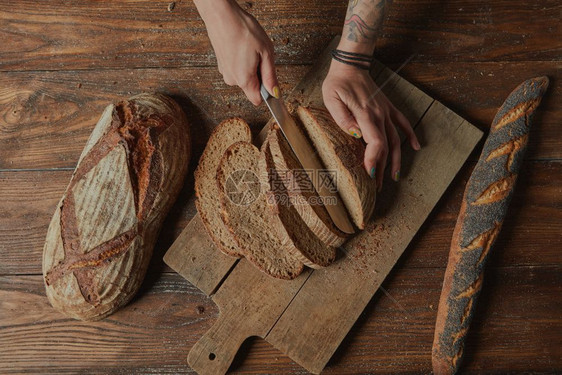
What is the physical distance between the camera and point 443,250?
215 cm

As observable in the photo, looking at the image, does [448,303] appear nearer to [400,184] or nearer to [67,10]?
[400,184]

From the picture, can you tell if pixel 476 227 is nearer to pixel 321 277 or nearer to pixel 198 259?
pixel 321 277

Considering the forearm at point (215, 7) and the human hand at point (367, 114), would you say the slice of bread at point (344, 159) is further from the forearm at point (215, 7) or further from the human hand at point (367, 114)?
the forearm at point (215, 7)

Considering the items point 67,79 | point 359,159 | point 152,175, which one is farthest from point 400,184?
point 67,79

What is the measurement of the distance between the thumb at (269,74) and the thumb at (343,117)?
288 mm

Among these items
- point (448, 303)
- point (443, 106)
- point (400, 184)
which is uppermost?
point (443, 106)

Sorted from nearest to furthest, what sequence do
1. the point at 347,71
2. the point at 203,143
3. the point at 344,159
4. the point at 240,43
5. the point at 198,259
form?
the point at 240,43, the point at 344,159, the point at 347,71, the point at 198,259, the point at 203,143

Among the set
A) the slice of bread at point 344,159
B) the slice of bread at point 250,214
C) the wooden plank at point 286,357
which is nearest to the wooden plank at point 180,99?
the slice of bread at point 250,214

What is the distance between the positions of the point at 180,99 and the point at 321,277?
1.20m

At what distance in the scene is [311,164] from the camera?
1976 millimetres

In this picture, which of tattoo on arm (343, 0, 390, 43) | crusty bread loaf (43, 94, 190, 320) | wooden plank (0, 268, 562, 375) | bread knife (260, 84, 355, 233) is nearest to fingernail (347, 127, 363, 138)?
bread knife (260, 84, 355, 233)

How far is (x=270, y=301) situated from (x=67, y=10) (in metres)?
1.93

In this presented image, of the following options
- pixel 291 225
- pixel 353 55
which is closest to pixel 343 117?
pixel 353 55

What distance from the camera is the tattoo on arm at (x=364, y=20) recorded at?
6.31 ft
